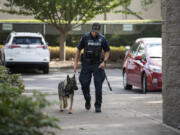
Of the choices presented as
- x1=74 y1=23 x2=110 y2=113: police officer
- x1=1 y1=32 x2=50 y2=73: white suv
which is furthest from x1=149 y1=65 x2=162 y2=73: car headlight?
x1=1 y1=32 x2=50 y2=73: white suv

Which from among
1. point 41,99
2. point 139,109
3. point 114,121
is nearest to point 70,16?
point 139,109

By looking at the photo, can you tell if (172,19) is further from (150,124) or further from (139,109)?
(139,109)

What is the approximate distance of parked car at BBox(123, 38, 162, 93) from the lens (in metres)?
14.5

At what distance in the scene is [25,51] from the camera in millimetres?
22250

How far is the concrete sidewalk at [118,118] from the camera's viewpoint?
805 cm

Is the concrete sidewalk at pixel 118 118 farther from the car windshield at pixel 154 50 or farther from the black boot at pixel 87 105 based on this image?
the car windshield at pixel 154 50

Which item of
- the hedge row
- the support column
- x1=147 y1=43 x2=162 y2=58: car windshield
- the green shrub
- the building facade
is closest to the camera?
the green shrub

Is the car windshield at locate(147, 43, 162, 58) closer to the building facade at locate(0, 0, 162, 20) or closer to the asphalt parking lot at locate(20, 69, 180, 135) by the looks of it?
the asphalt parking lot at locate(20, 69, 180, 135)

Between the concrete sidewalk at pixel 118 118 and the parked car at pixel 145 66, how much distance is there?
138 centimetres

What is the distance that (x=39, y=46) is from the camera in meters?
22.5

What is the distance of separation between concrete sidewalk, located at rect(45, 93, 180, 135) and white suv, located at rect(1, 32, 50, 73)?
368 inches

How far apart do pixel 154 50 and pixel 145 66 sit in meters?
0.74

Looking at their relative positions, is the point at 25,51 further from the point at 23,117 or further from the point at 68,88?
the point at 23,117

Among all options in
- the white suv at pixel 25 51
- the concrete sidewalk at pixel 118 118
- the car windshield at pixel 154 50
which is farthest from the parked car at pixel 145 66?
the white suv at pixel 25 51
